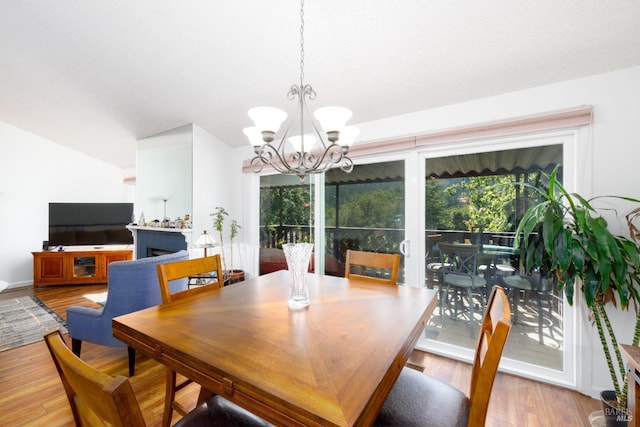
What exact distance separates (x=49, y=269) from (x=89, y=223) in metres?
0.90

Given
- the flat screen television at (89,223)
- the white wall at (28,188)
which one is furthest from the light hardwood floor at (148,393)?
the white wall at (28,188)

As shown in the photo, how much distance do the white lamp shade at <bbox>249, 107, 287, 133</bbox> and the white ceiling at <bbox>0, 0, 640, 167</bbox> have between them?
32.9 inches

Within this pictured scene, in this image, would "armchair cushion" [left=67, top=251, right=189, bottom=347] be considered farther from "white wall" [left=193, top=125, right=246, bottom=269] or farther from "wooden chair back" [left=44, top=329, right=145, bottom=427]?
"wooden chair back" [left=44, top=329, right=145, bottom=427]

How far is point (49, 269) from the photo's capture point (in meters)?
4.66

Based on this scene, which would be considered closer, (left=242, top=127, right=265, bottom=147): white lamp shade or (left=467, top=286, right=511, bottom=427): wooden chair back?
(left=467, top=286, right=511, bottom=427): wooden chair back

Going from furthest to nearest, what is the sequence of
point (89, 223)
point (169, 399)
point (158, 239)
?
point (89, 223), point (158, 239), point (169, 399)

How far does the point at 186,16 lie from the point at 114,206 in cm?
438

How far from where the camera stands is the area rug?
9.26ft

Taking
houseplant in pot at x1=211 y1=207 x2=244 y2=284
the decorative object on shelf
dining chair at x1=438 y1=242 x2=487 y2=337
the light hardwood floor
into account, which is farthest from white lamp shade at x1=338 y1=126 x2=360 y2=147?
houseplant in pot at x1=211 y1=207 x2=244 y2=284

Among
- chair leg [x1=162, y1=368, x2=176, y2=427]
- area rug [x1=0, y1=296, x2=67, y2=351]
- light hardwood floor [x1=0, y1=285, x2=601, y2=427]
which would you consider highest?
chair leg [x1=162, y1=368, x2=176, y2=427]

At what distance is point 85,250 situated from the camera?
4883 mm

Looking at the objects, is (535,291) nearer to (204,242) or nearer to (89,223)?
(204,242)

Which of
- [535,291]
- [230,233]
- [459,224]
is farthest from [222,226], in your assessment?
[535,291]

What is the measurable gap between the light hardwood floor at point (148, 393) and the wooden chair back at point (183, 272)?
820 millimetres
